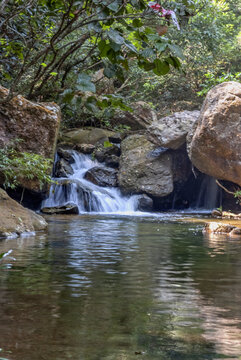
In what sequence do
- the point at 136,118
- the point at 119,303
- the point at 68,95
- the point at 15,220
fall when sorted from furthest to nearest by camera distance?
1. the point at 136,118
2. the point at 15,220
3. the point at 119,303
4. the point at 68,95

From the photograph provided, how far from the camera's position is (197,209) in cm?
1883

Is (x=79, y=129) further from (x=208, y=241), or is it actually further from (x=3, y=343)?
(x=3, y=343)

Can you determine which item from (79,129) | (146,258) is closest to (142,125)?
(79,129)

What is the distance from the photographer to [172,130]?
17.1 metres

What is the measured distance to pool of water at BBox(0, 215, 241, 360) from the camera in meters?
2.34

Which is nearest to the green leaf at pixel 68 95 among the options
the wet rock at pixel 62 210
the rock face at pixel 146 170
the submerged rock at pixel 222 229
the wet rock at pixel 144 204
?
the submerged rock at pixel 222 229

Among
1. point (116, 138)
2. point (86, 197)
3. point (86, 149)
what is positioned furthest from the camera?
point (116, 138)

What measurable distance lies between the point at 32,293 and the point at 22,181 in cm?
926

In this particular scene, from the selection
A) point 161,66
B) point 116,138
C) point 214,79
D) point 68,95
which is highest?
point 214,79

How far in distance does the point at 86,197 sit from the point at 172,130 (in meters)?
3.91

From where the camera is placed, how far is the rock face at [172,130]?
17031 mm

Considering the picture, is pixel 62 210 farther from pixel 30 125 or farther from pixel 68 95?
pixel 68 95

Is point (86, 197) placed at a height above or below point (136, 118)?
below

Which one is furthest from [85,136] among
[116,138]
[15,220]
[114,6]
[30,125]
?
[114,6]
